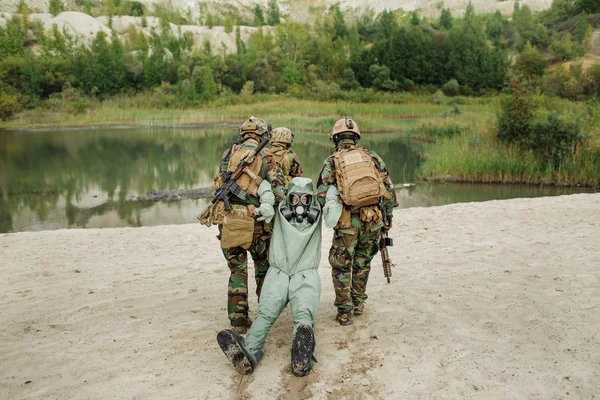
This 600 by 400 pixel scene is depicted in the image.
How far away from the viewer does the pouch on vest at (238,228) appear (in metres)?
4.06

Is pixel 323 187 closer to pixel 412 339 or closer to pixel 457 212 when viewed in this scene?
pixel 412 339

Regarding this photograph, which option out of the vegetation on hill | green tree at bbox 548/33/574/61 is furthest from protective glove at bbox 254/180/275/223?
green tree at bbox 548/33/574/61

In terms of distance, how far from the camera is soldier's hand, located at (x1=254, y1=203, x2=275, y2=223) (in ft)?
13.0

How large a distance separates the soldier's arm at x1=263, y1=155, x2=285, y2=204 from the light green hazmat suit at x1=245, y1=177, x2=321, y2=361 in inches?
4.0

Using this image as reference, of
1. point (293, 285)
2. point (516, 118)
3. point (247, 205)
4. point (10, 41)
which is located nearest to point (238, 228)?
point (247, 205)

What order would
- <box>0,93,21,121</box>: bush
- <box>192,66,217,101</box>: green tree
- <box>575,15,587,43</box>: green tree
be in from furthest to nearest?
<box>575,15,587,43</box>: green tree < <box>192,66,217,101</box>: green tree < <box>0,93,21,121</box>: bush

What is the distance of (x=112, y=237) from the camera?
8.41 metres

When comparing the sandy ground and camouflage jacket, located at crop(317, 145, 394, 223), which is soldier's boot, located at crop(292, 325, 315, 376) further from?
camouflage jacket, located at crop(317, 145, 394, 223)

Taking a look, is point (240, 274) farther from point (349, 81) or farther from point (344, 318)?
point (349, 81)

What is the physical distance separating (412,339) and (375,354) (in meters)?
0.41

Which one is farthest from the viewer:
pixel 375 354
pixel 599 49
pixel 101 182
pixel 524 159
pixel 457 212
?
pixel 599 49

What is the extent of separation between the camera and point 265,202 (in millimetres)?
4020

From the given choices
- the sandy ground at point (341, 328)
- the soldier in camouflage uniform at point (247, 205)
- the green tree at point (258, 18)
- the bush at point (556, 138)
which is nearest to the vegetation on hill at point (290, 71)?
the bush at point (556, 138)

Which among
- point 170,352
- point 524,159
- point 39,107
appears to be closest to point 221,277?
point 170,352
